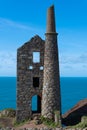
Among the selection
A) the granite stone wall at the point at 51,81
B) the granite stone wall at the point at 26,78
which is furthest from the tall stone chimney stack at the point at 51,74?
the granite stone wall at the point at 26,78

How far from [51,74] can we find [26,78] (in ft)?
11.1

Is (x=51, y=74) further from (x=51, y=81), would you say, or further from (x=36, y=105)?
(x=36, y=105)

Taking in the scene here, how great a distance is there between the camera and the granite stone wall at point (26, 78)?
129ft

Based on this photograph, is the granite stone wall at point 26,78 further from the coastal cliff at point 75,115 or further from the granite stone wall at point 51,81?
the coastal cliff at point 75,115

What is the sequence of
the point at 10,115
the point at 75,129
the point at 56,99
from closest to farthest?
the point at 75,129, the point at 56,99, the point at 10,115

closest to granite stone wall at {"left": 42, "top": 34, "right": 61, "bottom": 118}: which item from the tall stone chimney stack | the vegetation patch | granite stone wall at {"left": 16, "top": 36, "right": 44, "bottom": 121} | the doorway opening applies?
the tall stone chimney stack

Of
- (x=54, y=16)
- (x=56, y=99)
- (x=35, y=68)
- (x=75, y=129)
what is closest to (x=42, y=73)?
(x=35, y=68)

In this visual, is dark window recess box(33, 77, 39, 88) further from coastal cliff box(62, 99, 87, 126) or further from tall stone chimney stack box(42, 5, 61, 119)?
coastal cliff box(62, 99, 87, 126)

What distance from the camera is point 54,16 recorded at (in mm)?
38344

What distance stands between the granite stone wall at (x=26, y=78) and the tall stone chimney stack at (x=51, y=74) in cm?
163

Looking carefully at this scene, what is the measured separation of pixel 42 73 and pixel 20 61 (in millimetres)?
2764

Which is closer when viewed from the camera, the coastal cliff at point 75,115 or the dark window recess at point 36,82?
the coastal cliff at point 75,115

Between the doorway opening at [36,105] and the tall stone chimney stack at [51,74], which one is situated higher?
the tall stone chimney stack at [51,74]

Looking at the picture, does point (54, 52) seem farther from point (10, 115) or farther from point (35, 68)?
point (10, 115)
